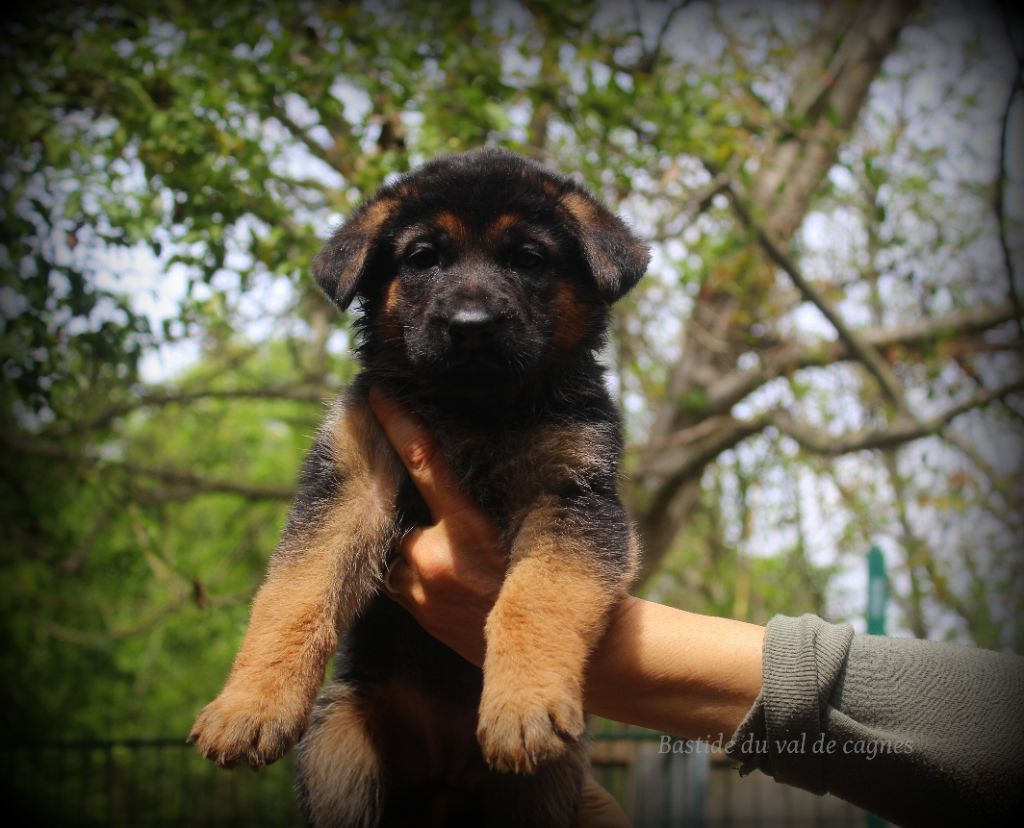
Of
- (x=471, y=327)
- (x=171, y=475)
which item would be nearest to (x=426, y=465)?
(x=471, y=327)

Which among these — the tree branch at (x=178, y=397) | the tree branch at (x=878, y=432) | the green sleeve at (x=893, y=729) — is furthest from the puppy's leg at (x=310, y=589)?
the tree branch at (x=878, y=432)

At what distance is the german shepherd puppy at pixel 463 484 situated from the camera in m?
2.29

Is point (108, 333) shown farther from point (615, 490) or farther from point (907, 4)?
point (907, 4)

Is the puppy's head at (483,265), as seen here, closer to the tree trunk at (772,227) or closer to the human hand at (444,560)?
the human hand at (444,560)

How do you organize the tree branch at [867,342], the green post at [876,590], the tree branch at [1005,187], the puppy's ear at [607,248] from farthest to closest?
1. the tree branch at [867,342]
2. the tree branch at [1005,187]
3. the green post at [876,590]
4. the puppy's ear at [607,248]

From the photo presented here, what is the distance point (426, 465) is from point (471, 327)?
49 cm

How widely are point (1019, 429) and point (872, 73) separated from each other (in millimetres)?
3792

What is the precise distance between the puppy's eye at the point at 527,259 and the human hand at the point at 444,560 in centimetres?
64

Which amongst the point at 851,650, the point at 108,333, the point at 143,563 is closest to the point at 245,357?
the point at 143,563

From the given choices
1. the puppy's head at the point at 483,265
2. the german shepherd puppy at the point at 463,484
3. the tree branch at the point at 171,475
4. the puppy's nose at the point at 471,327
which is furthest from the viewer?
the tree branch at the point at 171,475

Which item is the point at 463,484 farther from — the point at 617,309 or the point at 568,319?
the point at 617,309

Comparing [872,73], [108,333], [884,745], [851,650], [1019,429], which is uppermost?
[872,73]

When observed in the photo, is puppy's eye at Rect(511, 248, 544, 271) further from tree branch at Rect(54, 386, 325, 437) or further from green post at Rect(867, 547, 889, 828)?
tree branch at Rect(54, 386, 325, 437)

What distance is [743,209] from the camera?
577 cm
